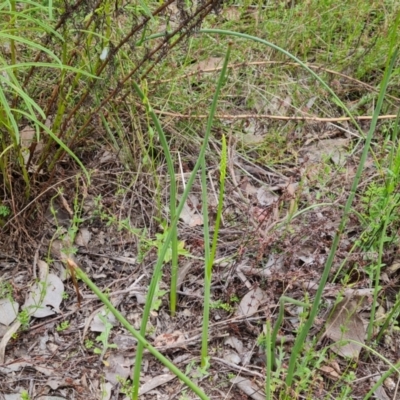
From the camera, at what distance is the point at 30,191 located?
166 cm

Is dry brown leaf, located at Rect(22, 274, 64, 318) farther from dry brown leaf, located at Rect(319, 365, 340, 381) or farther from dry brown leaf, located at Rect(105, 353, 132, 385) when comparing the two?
dry brown leaf, located at Rect(319, 365, 340, 381)

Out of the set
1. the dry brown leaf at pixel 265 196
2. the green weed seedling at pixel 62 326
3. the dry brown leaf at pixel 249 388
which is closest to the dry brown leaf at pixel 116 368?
the green weed seedling at pixel 62 326

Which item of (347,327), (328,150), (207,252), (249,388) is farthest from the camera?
(328,150)

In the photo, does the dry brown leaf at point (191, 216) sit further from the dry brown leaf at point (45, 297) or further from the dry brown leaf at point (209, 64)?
the dry brown leaf at point (209, 64)

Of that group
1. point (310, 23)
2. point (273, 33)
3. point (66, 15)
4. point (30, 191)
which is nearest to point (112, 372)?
point (30, 191)

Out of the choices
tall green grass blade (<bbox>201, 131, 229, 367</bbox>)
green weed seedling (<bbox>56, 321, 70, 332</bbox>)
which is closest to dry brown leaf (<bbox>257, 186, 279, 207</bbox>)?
tall green grass blade (<bbox>201, 131, 229, 367</bbox>)

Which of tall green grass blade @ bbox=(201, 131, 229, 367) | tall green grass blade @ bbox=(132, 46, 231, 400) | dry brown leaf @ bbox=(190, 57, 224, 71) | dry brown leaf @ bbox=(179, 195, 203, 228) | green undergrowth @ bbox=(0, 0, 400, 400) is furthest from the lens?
dry brown leaf @ bbox=(190, 57, 224, 71)

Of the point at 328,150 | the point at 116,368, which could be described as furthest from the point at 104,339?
the point at 328,150

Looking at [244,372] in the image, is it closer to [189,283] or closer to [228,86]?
[189,283]

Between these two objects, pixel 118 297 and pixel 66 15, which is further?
pixel 118 297

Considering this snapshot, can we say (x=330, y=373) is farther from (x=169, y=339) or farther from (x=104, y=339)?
(x=104, y=339)

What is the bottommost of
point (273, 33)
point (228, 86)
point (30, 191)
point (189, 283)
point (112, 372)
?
point (112, 372)

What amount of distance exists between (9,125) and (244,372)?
936mm

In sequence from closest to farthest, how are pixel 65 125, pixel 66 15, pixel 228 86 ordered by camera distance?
pixel 66 15 → pixel 65 125 → pixel 228 86
